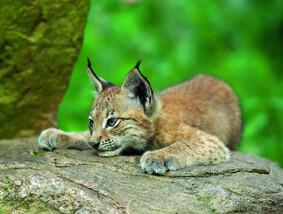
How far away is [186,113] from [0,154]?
7.98 ft

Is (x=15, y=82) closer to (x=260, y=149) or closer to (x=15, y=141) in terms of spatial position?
(x=15, y=141)

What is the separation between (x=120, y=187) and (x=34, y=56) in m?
2.59

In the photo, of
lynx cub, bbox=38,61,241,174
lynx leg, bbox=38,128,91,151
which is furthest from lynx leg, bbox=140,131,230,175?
lynx leg, bbox=38,128,91,151

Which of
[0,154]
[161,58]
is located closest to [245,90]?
[161,58]

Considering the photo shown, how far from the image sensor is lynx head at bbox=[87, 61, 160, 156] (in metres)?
4.89

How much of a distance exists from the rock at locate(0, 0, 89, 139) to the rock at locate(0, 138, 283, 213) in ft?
4.17

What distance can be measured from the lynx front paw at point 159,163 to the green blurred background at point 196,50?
125 inches

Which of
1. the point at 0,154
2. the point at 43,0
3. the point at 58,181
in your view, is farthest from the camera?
the point at 43,0

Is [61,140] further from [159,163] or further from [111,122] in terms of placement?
[159,163]

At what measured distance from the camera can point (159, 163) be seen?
4.50 meters

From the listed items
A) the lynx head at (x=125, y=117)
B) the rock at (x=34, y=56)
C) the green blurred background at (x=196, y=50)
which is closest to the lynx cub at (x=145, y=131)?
the lynx head at (x=125, y=117)

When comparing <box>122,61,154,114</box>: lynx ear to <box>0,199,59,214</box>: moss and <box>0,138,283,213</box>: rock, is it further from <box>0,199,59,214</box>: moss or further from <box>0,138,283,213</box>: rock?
<box>0,199,59,214</box>: moss

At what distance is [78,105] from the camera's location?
8797mm

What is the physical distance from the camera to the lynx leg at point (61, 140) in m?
5.15
